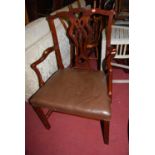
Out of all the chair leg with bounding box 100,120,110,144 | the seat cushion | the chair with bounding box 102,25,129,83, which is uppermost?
the chair with bounding box 102,25,129,83

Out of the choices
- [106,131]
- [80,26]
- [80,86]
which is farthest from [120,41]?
[106,131]

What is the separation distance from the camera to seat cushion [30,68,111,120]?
111 centimetres

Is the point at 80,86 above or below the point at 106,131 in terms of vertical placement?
above

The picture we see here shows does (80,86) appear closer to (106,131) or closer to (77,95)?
(77,95)

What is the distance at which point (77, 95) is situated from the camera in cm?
120

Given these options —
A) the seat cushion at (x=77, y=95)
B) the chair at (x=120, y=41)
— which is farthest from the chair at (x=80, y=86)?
the chair at (x=120, y=41)

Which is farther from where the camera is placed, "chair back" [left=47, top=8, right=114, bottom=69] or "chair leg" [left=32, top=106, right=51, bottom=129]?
"chair leg" [left=32, top=106, right=51, bottom=129]

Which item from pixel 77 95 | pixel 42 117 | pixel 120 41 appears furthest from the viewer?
pixel 120 41

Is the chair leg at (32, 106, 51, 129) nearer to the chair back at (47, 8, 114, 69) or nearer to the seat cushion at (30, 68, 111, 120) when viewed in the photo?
the seat cushion at (30, 68, 111, 120)

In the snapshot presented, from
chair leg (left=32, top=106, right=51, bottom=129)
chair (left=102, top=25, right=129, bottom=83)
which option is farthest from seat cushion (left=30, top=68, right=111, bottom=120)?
chair (left=102, top=25, right=129, bottom=83)

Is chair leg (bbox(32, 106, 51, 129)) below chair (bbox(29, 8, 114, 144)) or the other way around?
below

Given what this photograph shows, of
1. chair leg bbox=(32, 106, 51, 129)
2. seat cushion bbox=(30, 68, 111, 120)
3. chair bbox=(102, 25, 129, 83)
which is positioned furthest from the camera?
chair bbox=(102, 25, 129, 83)
